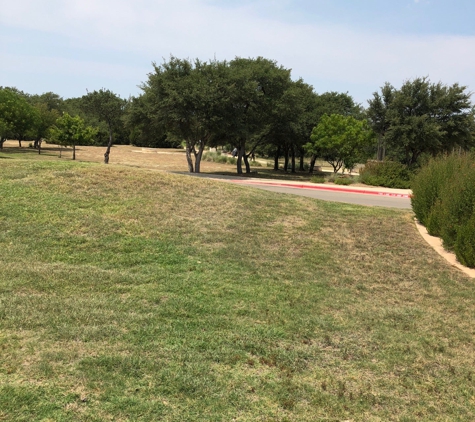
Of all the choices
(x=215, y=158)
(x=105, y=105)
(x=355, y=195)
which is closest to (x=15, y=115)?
(x=105, y=105)

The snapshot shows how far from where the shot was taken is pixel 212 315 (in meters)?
4.38

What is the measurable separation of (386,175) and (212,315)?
23.7 m

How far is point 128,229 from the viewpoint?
6.88m

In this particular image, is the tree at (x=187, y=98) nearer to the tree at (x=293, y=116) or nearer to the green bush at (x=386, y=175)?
the tree at (x=293, y=116)

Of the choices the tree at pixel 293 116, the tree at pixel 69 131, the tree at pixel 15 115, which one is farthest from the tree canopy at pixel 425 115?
the tree at pixel 15 115

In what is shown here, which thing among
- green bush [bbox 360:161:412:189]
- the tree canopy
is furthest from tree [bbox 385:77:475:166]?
green bush [bbox 360:161:412:189]

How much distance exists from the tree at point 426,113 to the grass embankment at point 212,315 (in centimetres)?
2283

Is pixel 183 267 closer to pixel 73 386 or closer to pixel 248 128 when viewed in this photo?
pixel 73 386

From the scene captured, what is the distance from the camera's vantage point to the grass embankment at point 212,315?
3.04 meters

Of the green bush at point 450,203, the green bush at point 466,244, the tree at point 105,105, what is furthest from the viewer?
the tree at point 105,105

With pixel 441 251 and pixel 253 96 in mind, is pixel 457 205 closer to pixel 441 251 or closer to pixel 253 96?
pixel 441 251

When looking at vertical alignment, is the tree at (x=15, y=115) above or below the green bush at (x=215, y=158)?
above

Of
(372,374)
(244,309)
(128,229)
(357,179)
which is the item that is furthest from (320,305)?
(357,179)

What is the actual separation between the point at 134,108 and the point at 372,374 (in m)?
30.1
